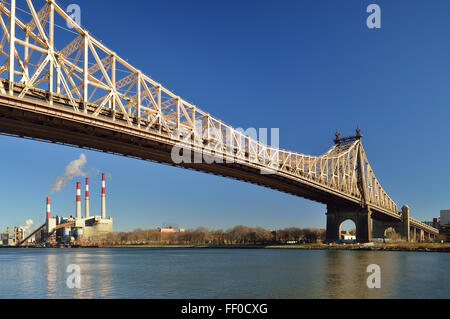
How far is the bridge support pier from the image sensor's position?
81688 mm

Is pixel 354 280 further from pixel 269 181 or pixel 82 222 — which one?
pixel 82 222

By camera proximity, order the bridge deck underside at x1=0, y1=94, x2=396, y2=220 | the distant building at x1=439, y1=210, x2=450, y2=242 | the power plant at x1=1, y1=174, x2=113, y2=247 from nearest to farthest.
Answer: the bridge deck underside at x1=0, y1=94, x2=396, y2=220 < the distant building at x1=439, y1=210, x2=450, y2=242 < the power plant at x1=1, y1=174, x2=113, y2=247

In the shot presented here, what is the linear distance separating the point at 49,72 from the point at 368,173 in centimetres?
7227

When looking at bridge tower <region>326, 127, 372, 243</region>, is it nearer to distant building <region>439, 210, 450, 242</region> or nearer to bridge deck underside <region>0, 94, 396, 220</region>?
distant building <region>439, 210, 450, 242</region>

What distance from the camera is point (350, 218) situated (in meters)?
82.9

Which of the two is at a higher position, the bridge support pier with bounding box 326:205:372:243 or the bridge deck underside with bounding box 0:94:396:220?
the bridge deck underside with bounding box 0:94:396:220

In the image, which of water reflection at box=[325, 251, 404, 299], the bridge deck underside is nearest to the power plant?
the bridge deck underside

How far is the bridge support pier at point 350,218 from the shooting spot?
3216 inches

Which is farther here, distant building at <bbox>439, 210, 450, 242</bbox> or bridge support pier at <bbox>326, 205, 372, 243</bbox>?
distant building at <bbox>439, 210, 450, 242</bbox>

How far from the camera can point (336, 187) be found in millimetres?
78562

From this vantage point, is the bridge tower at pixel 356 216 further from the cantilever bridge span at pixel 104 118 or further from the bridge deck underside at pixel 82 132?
the bridge deck underside at pixel 82 132

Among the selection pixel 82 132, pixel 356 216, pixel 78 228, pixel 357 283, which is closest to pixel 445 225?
pixel 356 216

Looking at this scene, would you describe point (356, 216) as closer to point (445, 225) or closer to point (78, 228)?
point (445, 225)
